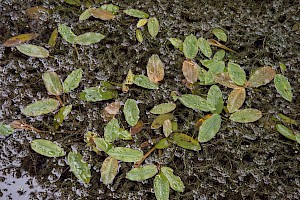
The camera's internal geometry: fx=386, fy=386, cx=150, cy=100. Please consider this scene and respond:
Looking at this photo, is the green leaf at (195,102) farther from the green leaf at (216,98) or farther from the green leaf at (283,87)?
the green leaf at (283,87)

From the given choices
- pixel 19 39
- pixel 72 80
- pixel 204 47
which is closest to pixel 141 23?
pixel 204 47

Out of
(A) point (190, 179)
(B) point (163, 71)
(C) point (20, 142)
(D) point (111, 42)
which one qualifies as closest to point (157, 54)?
(B) point (163, 71)

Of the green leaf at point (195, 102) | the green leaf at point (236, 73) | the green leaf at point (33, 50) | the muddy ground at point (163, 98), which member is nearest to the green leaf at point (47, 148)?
the muddy ground at point (163, 98)

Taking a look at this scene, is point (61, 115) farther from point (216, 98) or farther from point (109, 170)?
point (216, 98)

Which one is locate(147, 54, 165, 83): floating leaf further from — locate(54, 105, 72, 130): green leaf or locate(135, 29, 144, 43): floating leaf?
locate(54, 105, 72, 130): green leaf

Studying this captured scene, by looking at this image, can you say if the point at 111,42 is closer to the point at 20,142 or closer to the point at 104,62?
the point at 104,62
